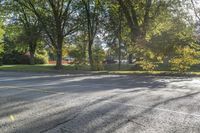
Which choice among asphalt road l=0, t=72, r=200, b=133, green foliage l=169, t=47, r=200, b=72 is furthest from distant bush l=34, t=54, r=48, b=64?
asphalt road l=0, t=72, r=200, b=133

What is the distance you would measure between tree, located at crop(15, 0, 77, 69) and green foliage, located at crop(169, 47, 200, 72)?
54.3ft

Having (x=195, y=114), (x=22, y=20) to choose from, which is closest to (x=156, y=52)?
(x=195, y=114)

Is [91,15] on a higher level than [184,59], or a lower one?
higher

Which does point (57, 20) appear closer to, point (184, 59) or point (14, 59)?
point (184, 59)

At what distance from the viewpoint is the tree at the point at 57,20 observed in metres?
38.1

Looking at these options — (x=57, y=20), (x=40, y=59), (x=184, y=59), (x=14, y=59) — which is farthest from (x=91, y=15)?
(x=14, y=59)

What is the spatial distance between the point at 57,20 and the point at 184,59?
1748 cm

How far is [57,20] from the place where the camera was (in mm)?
37938

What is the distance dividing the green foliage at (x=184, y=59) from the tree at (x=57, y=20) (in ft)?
54.3

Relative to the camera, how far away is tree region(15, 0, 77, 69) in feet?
125

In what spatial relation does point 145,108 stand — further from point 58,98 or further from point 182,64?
point 182,64

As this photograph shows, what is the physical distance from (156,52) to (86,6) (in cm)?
1101

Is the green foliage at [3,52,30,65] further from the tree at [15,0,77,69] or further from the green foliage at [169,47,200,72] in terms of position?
the green foliage at [169,47,200,72]

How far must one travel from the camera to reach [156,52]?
26703mm
